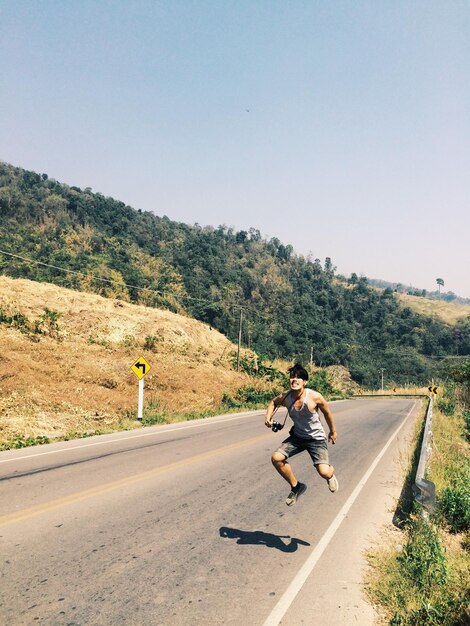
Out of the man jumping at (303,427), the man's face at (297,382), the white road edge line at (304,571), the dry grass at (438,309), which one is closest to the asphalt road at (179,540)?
the white road edge line at (304,571)

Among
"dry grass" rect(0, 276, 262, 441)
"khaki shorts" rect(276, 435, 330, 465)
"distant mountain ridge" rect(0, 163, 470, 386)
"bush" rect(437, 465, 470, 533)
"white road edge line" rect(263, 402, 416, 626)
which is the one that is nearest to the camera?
"white road edge line" rect(263, 402, 416, 626)

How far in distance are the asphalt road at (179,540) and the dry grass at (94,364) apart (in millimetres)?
6088

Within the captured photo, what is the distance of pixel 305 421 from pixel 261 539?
1.52m

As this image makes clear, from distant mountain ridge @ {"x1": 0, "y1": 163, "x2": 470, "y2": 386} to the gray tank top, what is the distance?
198ft

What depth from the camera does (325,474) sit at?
5.92 metres

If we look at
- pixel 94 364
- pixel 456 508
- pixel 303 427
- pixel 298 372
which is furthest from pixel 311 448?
pixel 94 364

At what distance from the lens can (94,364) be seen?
23.2 m

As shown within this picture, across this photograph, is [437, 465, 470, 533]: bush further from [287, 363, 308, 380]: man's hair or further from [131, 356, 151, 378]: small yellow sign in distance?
[131, 356, 151, 378]: small yellow sign in distance

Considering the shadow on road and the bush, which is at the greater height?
the bush

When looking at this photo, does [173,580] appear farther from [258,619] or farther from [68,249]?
[68,249]

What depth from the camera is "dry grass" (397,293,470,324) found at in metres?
149

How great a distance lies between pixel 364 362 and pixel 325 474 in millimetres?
93441

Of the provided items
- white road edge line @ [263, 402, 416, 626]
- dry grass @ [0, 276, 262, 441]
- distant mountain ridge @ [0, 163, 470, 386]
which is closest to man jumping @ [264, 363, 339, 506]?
white road edge line @ [263, 402, 416, 626]

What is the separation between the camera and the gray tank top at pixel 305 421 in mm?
5820
